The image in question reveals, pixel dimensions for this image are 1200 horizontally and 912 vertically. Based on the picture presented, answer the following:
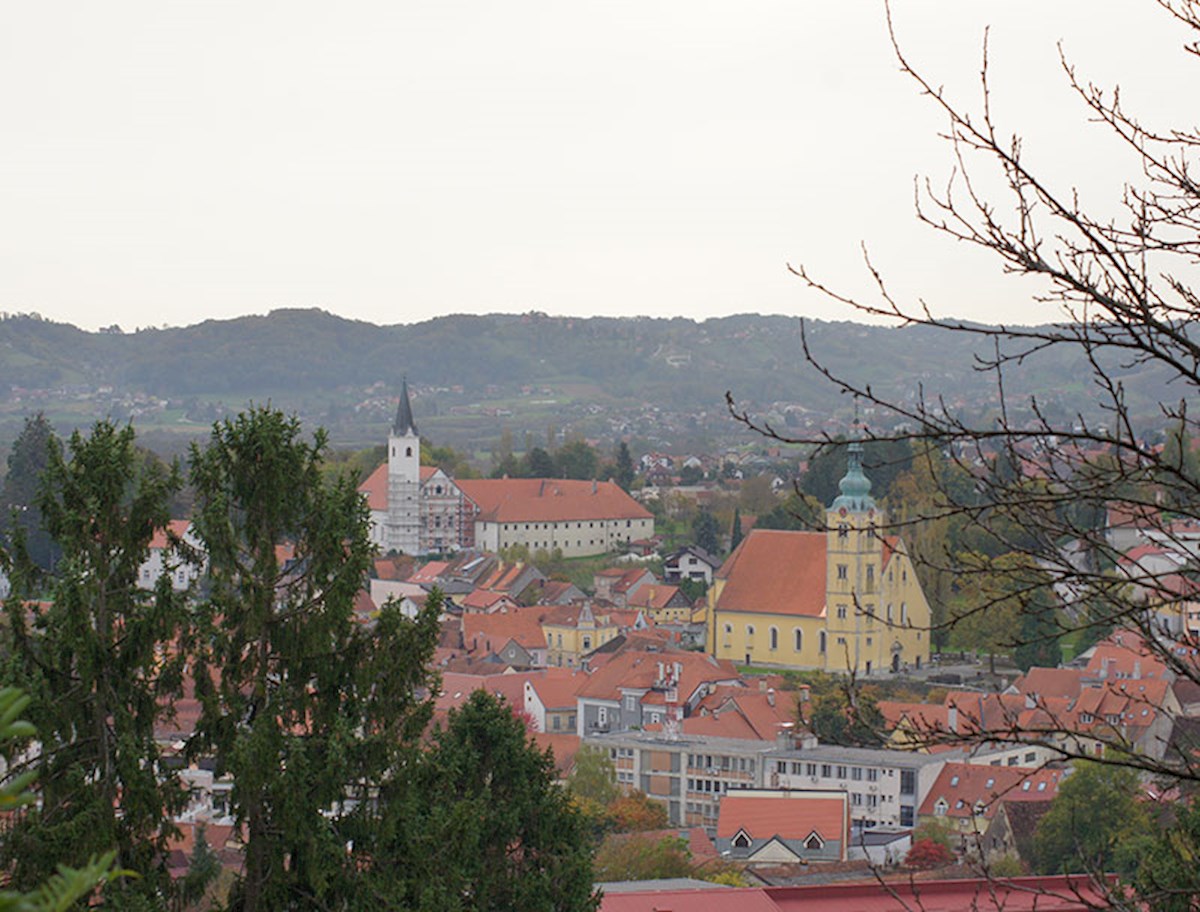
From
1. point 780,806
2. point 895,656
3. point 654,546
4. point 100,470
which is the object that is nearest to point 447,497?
point 654,546

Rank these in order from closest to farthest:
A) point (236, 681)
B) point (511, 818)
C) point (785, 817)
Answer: point (236, 681)
point (511, 818)
point (785, 817)

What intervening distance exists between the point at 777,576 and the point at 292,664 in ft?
138

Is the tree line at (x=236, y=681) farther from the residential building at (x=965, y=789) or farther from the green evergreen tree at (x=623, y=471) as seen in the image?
the green evergreen tree at (x=623, y=471)

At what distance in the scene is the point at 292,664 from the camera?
7.79m

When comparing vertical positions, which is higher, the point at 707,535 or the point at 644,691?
the point at 707,535

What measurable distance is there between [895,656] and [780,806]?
20131 millimetres

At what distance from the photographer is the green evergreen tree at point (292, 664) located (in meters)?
7.49

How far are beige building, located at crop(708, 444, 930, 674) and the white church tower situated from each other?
22.0 metres

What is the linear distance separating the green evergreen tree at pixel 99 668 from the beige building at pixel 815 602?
3836 cm

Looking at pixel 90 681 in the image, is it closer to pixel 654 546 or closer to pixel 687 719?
pixel 687 719

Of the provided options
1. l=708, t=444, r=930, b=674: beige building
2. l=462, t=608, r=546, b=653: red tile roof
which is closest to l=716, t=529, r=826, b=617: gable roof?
l=708, t=444, r=930, b=674: beige building

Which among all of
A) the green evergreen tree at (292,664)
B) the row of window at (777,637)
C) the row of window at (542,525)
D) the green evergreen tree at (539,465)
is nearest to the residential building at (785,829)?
the green evergreen tree at (292,664)

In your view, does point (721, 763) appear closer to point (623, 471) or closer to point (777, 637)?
point (777, 637)

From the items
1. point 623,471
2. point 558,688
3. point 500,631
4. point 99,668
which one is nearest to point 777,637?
point 500,631
